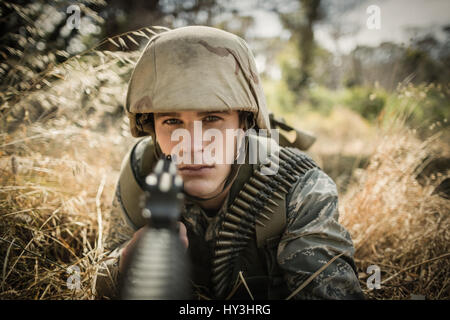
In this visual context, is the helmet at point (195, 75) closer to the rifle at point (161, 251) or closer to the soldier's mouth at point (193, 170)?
the soldier's mouth at point (193, 170)

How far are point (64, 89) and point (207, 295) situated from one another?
2611 millimetres

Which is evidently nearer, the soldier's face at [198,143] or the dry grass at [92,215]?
the soldier's face at [198,143]

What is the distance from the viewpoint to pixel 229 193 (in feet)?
6.95

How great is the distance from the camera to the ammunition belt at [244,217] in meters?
1.96

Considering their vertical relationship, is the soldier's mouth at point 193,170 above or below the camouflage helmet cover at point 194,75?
below

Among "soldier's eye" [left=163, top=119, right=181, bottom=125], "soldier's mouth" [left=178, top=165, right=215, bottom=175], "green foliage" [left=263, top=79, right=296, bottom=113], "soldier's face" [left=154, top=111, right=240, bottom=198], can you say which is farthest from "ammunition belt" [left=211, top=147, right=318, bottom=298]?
"green foliage" [left=263, top=79, right=296, bottom=113]

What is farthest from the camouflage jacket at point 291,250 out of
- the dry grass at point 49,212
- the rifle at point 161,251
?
the rifle at point 161,251

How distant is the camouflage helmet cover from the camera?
1656 mm

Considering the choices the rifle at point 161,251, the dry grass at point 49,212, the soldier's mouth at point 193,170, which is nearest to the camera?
the rifle at point 161,251

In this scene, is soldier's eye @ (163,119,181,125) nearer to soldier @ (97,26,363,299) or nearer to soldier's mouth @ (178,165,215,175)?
soldier @ (97,26,363,299)

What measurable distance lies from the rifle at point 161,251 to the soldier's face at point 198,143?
686 millimetres

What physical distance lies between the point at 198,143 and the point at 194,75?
0.42 m

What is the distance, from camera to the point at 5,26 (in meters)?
4.01
